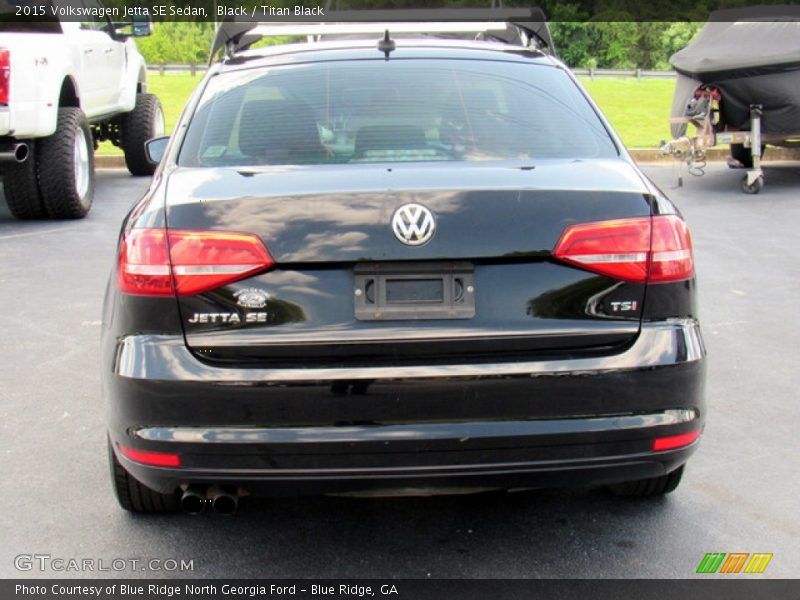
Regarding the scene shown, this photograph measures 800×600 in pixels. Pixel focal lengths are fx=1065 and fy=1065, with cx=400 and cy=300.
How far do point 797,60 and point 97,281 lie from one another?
850 cm

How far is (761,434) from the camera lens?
454cm

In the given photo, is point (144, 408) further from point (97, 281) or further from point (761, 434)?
point (97, 281)

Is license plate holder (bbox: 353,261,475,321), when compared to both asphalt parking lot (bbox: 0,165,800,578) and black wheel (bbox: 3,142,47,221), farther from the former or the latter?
black wheel (bbox: 3,142,47,221)

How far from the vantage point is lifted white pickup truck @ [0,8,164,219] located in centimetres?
895

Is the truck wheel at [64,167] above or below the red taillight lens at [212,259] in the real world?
below

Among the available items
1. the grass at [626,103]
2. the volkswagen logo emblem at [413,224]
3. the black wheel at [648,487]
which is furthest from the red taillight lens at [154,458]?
the grass at [626,103]

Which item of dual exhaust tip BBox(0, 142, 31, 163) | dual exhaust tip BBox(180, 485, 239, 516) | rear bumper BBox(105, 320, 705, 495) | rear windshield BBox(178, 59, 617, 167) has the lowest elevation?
dual exhaust tip BBox(0, 142, 31, 163)

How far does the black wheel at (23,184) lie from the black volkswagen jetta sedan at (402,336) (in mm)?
7072

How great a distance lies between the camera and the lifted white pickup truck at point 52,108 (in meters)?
8.95

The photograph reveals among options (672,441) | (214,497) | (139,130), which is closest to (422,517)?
(214,497)

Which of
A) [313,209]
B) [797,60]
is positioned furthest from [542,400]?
[797,60]

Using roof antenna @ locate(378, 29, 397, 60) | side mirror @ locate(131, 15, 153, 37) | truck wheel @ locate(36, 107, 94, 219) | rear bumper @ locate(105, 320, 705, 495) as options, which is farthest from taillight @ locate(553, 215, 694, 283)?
side mirror @ locate(131, 15, 153, 37)

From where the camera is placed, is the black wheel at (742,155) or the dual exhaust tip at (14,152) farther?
the black wheel at (742,155)

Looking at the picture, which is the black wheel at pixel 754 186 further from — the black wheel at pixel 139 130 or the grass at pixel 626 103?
the black wheel at pixel 139 130
